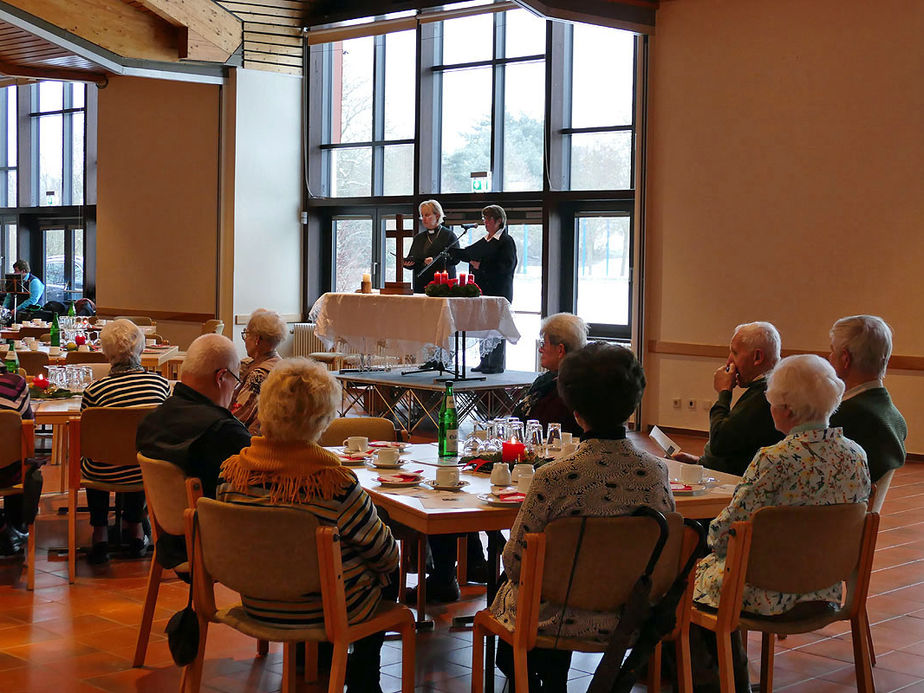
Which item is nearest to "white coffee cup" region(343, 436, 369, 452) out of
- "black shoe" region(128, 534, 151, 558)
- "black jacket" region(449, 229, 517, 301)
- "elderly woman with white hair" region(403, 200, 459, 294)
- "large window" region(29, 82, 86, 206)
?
"black shoe" region(128, 534, 151, 558)

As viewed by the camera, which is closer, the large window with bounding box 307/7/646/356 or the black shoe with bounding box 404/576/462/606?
the black shoe with bounding box 404/576/462/606

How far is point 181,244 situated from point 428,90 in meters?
3.96

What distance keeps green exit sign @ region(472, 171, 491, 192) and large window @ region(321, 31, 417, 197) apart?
4.58ft

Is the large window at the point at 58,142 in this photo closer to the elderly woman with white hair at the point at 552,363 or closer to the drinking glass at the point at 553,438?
the elderly woman with white hair at the point at 552,363

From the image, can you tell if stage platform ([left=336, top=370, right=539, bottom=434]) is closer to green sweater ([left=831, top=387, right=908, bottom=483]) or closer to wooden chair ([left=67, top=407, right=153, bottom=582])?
wooden chair ([left=67, top=407, right=153, bottom=582])

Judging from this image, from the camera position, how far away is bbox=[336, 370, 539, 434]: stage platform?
30.7 ft

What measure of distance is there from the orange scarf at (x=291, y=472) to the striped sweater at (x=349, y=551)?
19 mm

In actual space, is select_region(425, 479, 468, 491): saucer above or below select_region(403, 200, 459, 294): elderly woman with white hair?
below

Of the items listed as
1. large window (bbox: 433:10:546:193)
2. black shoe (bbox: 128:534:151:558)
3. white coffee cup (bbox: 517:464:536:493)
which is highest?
large window (bbox: 433:10:546:193)

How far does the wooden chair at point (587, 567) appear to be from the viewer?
2.80 meters

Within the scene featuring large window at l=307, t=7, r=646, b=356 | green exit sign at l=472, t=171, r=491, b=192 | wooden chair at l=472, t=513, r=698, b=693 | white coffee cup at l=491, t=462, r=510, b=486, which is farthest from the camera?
green exit sign at l=472, t=171, r=491, b=192

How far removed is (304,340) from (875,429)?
10535mm

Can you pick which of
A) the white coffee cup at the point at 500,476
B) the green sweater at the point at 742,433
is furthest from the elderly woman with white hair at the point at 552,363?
the white coffee cup at the point at 500,476

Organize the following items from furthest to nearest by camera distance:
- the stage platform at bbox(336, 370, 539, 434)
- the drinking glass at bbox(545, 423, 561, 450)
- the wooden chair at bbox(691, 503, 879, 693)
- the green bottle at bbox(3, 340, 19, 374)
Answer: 1. the stage platform at bbox(336, 370, 539, 434)
2. the green bottle at bbox(3, 340, 19, 374)
3. the drinking glass at bbox(545, 423, 561, 450)
4. the wooden chair at bbox(691, 503, 879, 693)
